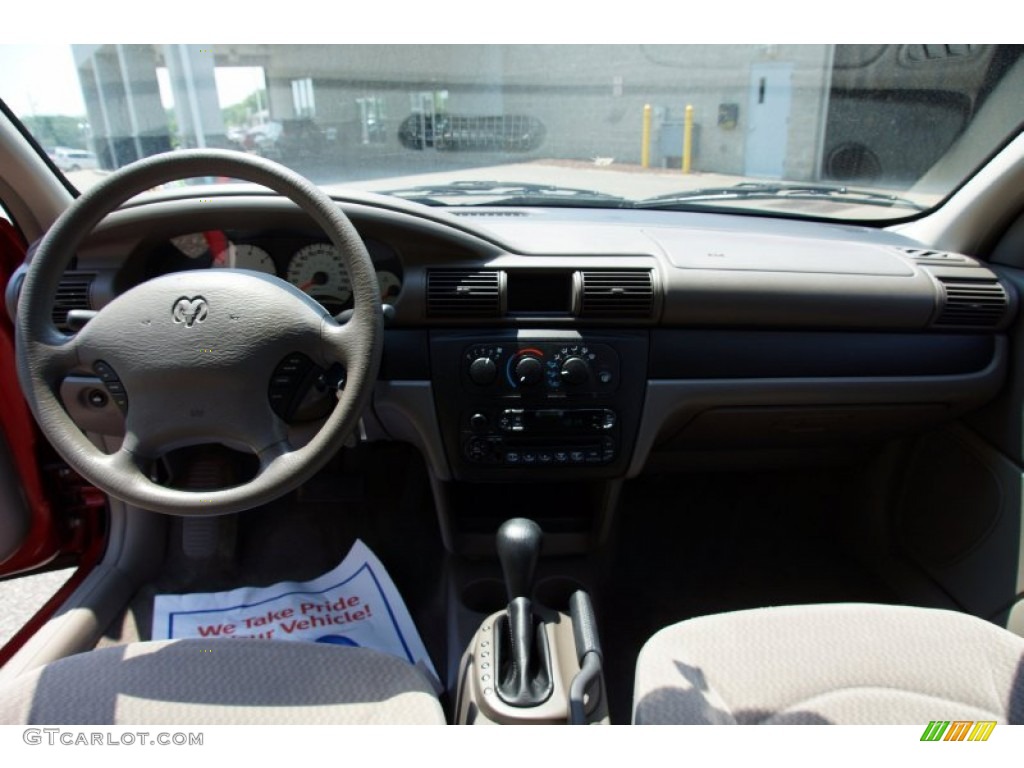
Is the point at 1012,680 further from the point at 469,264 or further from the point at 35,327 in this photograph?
the point at 35,327

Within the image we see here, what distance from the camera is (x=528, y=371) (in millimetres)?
1657

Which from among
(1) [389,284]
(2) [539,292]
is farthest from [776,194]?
(1) [389,284]

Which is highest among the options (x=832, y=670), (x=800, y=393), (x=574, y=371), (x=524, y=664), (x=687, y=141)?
(x=687, y=141)

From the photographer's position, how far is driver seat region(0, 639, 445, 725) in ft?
3.88

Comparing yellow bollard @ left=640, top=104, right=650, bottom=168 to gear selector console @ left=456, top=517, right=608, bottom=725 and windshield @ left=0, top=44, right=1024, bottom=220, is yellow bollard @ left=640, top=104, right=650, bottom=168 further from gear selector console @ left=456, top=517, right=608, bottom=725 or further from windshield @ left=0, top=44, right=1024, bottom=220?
gear selector console @ left=456, top=517, right=608, bottom=725

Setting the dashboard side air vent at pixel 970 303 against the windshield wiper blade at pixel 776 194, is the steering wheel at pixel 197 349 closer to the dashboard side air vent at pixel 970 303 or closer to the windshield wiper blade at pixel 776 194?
the windshield wiper blade at pixel 776 194

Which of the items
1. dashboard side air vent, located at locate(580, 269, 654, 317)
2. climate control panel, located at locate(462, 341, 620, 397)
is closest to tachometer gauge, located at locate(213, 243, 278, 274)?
climate control panel, located at locate(462, 341, 620, 397)

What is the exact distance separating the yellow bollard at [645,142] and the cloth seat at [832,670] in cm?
133

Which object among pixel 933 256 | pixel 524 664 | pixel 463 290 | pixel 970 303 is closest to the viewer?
pixel 524 664

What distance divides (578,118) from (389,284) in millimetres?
800

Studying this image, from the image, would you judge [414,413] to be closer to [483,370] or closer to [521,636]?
[483,370]

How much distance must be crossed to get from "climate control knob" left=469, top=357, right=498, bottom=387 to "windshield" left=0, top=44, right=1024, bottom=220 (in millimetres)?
687

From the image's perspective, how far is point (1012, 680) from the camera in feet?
3.99

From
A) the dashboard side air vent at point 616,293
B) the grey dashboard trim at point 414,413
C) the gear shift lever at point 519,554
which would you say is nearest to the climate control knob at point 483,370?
the grey dashboard trim at point 414,413
